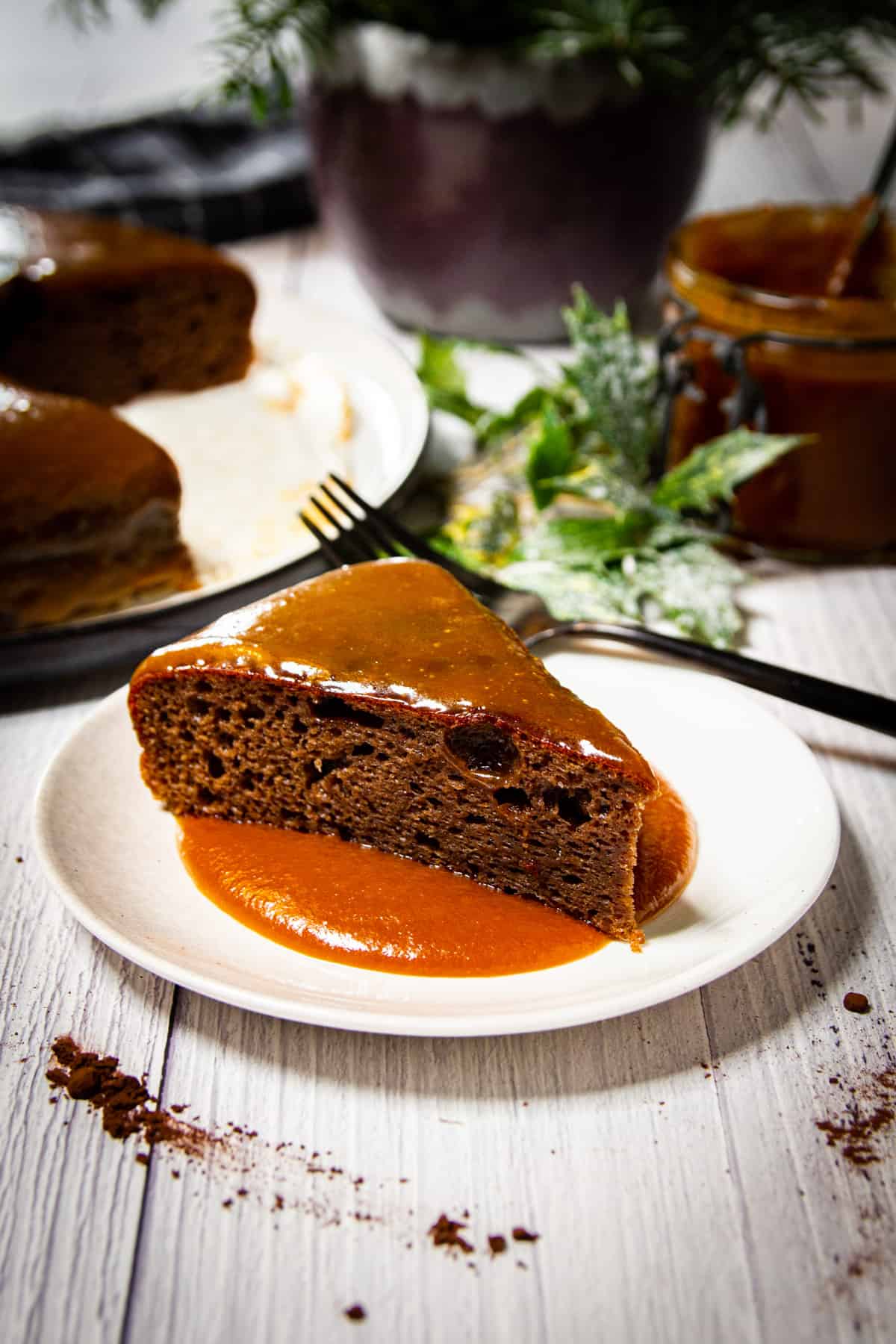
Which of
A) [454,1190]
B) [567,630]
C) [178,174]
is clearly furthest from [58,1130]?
[178,174]

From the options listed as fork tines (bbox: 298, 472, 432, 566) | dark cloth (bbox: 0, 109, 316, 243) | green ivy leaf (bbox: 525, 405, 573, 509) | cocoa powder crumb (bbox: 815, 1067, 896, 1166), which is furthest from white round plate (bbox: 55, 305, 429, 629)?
cocoa powder crumb (bbox: 815, 1067, 896, 1166)

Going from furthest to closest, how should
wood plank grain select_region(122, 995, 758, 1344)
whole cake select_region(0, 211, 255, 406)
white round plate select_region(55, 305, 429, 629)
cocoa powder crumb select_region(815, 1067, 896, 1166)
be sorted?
whole cake select_region(0, 211, 255, 406) < white round plate select_region(55, 305, 429, 629) < cocoa powder crumb select_region(815, 1067, 896, 1166) < wood plank grain select_region(122, 995, 758, 1344)

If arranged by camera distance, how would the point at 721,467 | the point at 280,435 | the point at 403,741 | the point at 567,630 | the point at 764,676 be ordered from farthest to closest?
the point at 280,435 < the point at 721,467 < the point at 567,630 < the point at 764,676 < the point at 403,741

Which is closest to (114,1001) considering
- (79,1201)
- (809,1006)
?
(79,1201)

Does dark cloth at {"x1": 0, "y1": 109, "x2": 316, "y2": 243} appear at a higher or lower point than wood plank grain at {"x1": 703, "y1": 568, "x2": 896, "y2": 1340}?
higher

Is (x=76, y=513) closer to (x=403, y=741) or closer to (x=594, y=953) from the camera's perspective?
(x=403, y=741)

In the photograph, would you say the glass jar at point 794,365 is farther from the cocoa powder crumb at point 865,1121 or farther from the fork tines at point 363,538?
the cocoa powder crumb at point 865,1121

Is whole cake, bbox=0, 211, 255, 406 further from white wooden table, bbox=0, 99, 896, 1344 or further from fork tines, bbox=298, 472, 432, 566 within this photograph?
white wooden table, bbox=0, 99, 896, 1344
